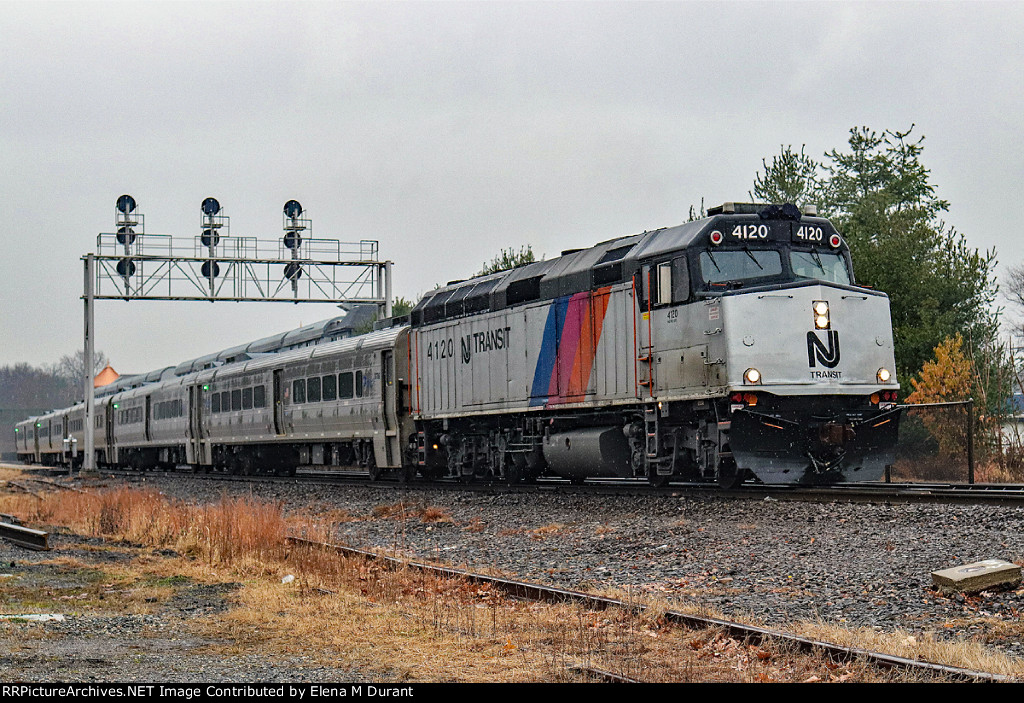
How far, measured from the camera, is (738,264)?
16.0 metres

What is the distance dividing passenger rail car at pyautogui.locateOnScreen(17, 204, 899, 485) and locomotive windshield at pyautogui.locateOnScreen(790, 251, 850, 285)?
0.02m

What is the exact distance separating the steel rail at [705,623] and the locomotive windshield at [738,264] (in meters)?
6.31

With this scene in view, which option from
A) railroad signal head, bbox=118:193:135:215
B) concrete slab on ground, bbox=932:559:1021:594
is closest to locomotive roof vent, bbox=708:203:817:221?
concrete slab on ground, bbox=932:559:1021:594

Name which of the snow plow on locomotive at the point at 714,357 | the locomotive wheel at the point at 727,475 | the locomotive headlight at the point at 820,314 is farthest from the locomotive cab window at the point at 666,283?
the locomotive wheel at the point at 727,475

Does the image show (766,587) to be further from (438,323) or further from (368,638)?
(438,323)

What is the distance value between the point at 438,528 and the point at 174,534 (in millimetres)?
3503

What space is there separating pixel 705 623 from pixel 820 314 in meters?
8.61

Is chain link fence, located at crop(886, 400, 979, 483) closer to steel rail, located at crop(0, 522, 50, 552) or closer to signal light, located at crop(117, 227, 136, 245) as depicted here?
steel rail, located at crop(0, 522, 50, 552)

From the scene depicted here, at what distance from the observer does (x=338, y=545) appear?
13477 mm

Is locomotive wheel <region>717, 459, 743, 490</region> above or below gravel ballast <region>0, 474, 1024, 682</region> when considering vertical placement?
above

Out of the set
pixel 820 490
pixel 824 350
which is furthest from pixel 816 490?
pixel 824 350

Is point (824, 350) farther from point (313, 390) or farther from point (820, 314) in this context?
point (313, 390)

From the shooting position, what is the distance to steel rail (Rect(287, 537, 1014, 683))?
6.02 meters

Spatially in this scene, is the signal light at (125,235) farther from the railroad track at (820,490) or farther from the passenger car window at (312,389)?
the railroad track at (820,490)
